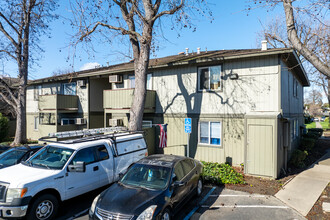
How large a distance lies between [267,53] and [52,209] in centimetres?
1015

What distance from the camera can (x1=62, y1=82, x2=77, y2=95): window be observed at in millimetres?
18328

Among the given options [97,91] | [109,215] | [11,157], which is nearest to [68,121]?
[97,91]

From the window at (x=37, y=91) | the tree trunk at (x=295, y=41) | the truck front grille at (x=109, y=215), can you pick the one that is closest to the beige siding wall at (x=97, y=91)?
the window at (x=37, y=91)

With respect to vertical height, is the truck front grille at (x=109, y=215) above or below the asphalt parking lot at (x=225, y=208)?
above

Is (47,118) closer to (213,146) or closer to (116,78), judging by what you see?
(116,78)

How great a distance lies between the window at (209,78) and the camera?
11460 millimetres

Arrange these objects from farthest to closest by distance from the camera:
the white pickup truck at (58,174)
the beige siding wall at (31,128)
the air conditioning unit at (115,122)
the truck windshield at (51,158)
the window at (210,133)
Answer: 1. the beige siding wall at (31,128)
2. the air conditioning unit at (115,122)
3. the window at (210,133)
4. the truck windshield at (51,158)
5. the white pickup truck at (58,174)

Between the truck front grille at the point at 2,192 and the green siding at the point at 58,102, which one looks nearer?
the truck front grille at the point at 2,192

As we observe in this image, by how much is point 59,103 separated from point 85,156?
11.9 metres

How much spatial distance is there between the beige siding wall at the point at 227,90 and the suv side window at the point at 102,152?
622 centimetres

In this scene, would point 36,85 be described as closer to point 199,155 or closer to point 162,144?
point 162,144

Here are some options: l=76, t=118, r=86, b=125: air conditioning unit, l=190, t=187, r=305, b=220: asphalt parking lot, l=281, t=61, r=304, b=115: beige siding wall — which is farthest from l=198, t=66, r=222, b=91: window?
l=76, t=118, r=86, b=125: air conditioning unit

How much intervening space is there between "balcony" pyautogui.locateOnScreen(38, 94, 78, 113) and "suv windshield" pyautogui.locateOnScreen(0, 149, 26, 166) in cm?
870

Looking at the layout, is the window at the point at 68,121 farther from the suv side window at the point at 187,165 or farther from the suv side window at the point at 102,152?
the suv side window at the point at 187,165
